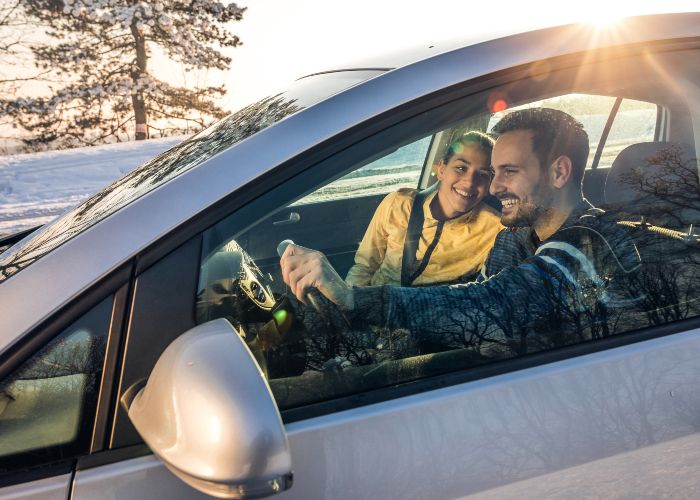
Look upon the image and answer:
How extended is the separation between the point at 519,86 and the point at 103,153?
1394 cm

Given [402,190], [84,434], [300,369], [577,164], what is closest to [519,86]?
[577,164]

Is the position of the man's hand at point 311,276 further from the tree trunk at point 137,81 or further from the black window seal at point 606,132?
the tree trunk at point 137,81

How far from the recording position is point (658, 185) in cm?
194

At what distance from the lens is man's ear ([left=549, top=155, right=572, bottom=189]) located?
6.21 ft

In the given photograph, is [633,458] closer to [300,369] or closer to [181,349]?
[300,369]

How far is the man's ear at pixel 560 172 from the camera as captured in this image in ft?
6.21

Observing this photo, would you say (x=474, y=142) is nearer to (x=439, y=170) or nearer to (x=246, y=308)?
(x=439, y=170)

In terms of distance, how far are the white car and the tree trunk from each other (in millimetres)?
20914

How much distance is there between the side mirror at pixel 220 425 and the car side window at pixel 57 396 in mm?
231

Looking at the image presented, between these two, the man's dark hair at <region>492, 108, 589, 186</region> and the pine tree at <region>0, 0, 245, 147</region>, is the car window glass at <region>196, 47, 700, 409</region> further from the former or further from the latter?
the pine tree at <region>0, 0, 245, 147</region>

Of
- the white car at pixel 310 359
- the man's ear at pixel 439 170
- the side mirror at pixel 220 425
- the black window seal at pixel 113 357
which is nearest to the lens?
the side mirror at pixel 220 425

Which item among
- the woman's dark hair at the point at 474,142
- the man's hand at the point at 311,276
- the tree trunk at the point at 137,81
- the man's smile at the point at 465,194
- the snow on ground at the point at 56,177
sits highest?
the tree trunk at the point at 137,81

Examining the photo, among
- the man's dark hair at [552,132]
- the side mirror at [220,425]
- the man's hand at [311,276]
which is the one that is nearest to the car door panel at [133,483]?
the side mirror at [220,425]

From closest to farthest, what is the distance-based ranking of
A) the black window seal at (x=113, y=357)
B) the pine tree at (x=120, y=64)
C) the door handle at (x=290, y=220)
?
the black window seal at (x=113, y=357), the door handle at (x=290, y=220), the pine tree at (x=120, y=64)
